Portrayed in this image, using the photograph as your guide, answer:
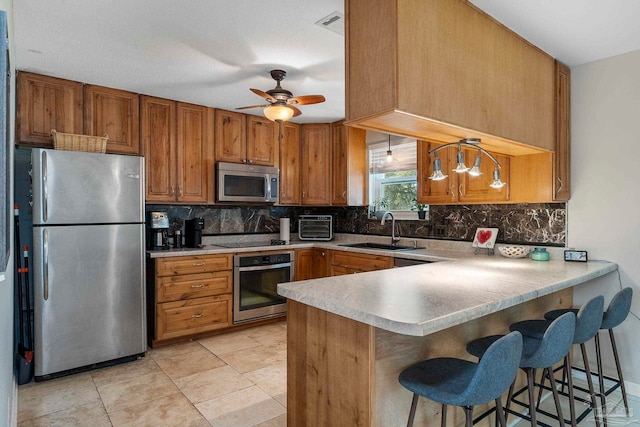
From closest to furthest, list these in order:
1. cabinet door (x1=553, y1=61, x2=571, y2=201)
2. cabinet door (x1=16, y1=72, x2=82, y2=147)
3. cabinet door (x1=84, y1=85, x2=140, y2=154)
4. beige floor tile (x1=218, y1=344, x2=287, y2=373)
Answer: cabinet door (x1=553, y1=61, x2=571, y2=201), cabinet door (x1=16, y1=72, x2=82, y2=147), beige floor tile (x1=218, y1=344, x2=287, y2=373), cabinet door (x1=84, y1=85, x2=140, y2=154)

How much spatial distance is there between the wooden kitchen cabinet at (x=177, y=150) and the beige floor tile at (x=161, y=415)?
6.26 ft

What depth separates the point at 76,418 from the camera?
2.37 metres

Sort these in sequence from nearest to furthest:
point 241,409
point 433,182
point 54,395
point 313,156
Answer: point 241,409
point 54,395
point 433,182
point 313,156

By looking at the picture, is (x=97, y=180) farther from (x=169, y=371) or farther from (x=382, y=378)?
(x=382, y=378)

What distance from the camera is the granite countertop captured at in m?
1.39

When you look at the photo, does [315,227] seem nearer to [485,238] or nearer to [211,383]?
[485,238]

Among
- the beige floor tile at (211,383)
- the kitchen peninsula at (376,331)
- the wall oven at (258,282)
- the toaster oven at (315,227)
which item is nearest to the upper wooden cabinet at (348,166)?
the toaster oven at (315,227)

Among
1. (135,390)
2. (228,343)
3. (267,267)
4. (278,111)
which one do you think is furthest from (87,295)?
(278,111)

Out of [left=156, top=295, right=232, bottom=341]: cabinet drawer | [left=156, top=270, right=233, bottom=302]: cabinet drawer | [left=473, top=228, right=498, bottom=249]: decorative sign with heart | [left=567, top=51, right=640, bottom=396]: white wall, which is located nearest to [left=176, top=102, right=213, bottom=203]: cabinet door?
[left=156, top=270, right=233, bottom=302]: cabinet drawer

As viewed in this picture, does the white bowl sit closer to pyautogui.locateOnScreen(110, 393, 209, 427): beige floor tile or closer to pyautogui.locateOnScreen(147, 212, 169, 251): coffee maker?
pyautogui.locateOnScreen(110, 393, 209, 427): beige floor tile

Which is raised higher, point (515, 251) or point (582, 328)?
point (515, 251)

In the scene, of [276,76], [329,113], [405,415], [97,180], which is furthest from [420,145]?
[97,180]

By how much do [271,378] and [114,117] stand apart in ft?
8.78

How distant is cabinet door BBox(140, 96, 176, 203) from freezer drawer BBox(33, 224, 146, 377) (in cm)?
62
